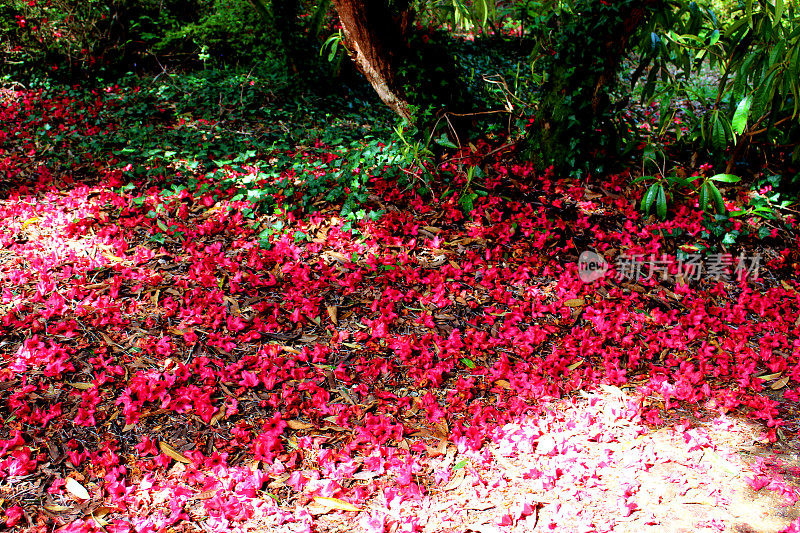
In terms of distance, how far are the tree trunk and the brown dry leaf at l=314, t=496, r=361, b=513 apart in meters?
3.21

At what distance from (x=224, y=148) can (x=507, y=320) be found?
3.10 meters

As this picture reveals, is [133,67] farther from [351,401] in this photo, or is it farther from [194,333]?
[351,401]

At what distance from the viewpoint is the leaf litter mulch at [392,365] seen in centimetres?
208

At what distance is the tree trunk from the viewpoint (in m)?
4.03

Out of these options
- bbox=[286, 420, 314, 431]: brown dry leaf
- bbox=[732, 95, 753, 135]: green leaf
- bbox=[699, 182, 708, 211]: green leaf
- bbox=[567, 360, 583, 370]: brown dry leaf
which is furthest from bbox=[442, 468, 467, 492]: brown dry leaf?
bbox=[732, 95, 753, 135]: green leaf

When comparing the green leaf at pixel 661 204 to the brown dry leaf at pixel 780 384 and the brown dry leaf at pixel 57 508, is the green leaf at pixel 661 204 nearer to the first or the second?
the brown dry leaf at pixel 780 384

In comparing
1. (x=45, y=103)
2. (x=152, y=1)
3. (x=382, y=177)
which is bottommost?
(x=382, y=177)

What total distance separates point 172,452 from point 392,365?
1.12 m

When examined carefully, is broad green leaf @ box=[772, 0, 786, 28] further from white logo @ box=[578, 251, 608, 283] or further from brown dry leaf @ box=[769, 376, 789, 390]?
brown dry leaf @ box=[769, 376, 789, 390]

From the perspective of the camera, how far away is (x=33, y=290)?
306 cm

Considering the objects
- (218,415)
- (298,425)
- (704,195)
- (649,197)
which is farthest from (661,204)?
(218,415)

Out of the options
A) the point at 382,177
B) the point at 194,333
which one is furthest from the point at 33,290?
the point at 382,177

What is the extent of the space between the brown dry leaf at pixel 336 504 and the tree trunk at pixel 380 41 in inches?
126

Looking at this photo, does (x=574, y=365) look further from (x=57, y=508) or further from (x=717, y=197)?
(x=57, y=508)
